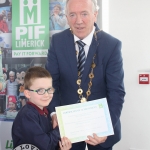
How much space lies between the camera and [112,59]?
1.68 m

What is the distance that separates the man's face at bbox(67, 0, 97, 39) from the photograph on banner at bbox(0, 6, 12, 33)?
117cm

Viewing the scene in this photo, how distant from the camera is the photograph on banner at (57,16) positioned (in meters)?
2.44

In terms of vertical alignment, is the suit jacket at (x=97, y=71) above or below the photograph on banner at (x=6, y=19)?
below

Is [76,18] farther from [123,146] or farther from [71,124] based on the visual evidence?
[123,146]

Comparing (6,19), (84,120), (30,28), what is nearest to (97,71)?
(84,120)

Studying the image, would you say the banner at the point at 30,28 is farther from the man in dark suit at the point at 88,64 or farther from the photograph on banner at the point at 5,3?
the man in dark suit at the point at 88,64

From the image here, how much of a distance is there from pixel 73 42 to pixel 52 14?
84 cm

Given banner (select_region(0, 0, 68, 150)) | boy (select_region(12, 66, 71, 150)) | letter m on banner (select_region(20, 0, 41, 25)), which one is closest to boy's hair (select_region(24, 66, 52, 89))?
boy (select_region(12, 66, 71, 150))

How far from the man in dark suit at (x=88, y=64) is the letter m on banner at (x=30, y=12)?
83 centimetres

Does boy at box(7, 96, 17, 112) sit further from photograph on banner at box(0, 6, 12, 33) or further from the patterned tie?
the patterned tie

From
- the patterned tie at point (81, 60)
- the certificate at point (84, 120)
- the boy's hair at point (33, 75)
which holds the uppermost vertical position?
the patterned tie at point (81, 60)

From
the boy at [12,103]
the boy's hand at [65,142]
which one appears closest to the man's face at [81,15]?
the boy's hand at [65,142]

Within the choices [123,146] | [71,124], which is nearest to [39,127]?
[71,124]

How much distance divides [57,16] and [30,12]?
0.30m
